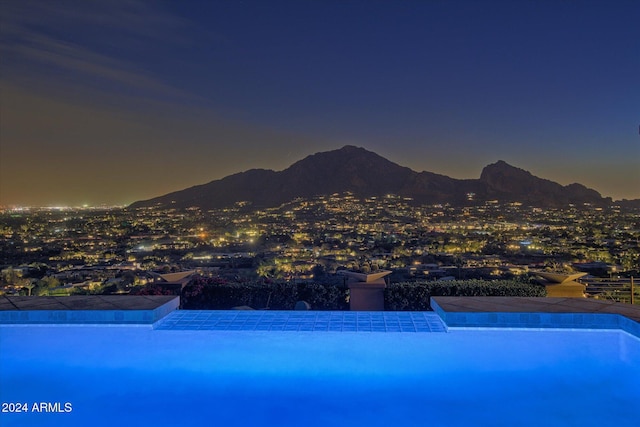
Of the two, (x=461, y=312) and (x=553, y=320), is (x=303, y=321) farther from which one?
(x=553, y=320)

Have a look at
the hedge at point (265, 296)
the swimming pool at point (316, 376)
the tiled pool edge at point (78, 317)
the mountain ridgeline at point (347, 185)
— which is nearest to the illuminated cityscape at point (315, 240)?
the mountain ridgeline at point (347, 185)

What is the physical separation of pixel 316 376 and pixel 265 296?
125 inches

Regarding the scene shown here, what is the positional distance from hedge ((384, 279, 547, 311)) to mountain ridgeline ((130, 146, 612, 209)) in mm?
29640

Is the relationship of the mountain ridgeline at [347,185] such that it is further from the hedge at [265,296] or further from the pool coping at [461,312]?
the pool coping at [461,312]

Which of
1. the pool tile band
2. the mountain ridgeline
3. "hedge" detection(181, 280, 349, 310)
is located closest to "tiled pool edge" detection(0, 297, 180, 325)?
the pool tile band

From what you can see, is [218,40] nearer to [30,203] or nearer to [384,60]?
[384,60]

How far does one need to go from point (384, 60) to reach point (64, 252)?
17.4 meters

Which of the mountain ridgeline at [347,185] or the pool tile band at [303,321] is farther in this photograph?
the mountain ridgeline at [347,185]

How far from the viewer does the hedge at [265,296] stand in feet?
26.5

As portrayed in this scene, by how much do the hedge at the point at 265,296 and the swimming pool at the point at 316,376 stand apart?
2372mm

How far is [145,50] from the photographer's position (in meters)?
19.3

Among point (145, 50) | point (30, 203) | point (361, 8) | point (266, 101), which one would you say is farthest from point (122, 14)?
point (30, 203)

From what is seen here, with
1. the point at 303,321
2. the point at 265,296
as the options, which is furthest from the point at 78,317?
the point at 265,296

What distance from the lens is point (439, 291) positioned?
24.9 feet
